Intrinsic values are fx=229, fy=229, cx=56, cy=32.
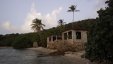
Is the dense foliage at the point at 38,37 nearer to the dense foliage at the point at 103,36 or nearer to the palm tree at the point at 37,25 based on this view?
the palm tree at the point at 37,25

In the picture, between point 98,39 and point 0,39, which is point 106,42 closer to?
point 98,39

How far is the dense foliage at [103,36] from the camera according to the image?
20.4 m

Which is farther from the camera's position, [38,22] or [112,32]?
[38,22]

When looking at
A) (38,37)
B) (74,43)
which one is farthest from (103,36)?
(38,37)

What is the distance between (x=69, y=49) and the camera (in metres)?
48.1

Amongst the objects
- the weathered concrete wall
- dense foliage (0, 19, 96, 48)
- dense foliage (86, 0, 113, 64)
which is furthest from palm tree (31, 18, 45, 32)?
dense foliage (86, 0, 113, 64)

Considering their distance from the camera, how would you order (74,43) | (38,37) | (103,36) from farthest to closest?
(38,37) → (74,43) → (103,36)

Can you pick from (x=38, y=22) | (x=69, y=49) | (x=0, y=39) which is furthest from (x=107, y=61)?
(x=0, y=39)

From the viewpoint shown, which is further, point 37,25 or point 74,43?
point 37,25

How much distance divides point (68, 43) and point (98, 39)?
1139 inches

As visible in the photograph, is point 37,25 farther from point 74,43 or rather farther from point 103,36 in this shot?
point 103,36

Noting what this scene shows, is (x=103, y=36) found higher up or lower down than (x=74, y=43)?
higher up

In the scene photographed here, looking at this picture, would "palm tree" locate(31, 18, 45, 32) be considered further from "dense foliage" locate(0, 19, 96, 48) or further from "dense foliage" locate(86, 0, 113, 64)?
"dense foliage" locate(86, 0, 113, 64)

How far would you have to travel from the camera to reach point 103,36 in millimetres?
20578
